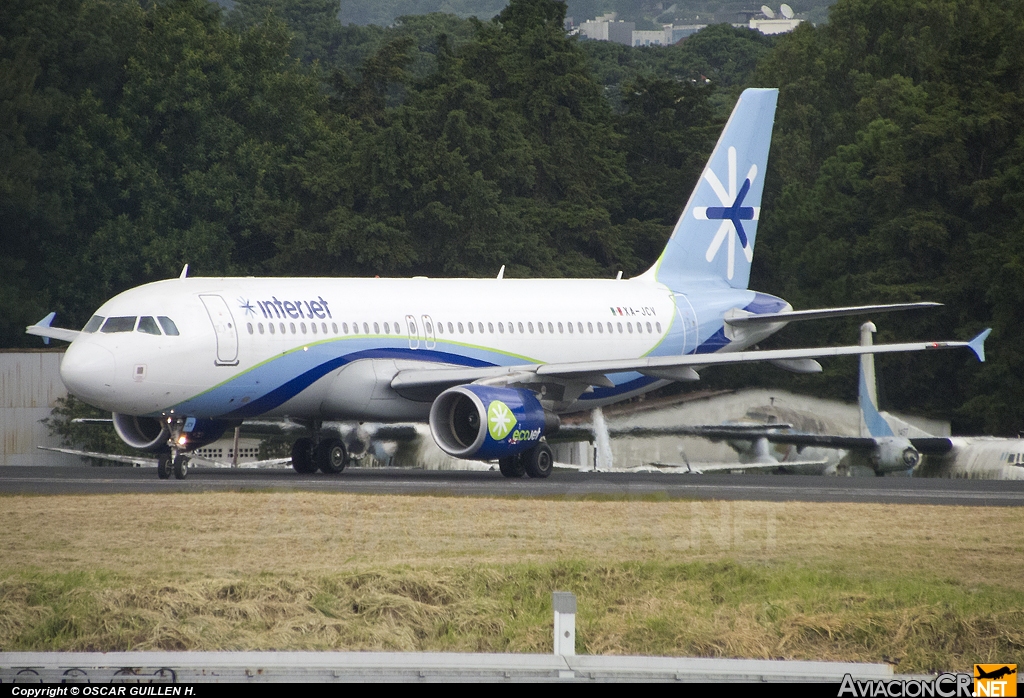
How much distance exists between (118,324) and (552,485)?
22.5 ft

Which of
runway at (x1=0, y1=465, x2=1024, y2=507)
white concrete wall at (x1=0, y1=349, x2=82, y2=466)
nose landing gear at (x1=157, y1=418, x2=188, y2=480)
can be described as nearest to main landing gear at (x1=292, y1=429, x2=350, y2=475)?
runway at (x1=0, y1=465, x2=1024, y2=507)

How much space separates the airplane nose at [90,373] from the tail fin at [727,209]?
12.6 metres

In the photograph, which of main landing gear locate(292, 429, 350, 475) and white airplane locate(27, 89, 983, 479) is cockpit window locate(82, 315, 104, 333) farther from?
main landing gear locate(292, 429, 350, 475)

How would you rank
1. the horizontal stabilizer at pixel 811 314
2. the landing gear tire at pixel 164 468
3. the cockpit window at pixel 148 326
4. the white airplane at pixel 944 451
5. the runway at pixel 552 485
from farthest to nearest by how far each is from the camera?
the white airplane at pixel 944 451, the horizontal stabilizer at pixel 811 314, the landing gear tire at pixel 164 468, the cockpit window at pixel 148 326, the runway at pixel 552 485

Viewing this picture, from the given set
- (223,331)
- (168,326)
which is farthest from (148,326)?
(223,331)

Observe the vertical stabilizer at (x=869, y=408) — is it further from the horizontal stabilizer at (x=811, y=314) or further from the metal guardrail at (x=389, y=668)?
the metal guardrail at (x=389, y=668)

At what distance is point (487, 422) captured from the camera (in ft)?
72.8

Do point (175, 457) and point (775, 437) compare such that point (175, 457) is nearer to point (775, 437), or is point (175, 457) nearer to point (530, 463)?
point (530, 463)

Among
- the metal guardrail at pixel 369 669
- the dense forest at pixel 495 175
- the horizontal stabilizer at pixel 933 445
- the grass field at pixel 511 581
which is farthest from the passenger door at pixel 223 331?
the dense forest at pixel 495 175

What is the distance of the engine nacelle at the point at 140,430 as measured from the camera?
24.0 m

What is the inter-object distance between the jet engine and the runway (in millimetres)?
520

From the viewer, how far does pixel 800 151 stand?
58.0m

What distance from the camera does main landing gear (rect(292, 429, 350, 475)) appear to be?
2534 centimetres

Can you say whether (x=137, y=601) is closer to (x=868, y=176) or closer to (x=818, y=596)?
(x=818, y=596)
